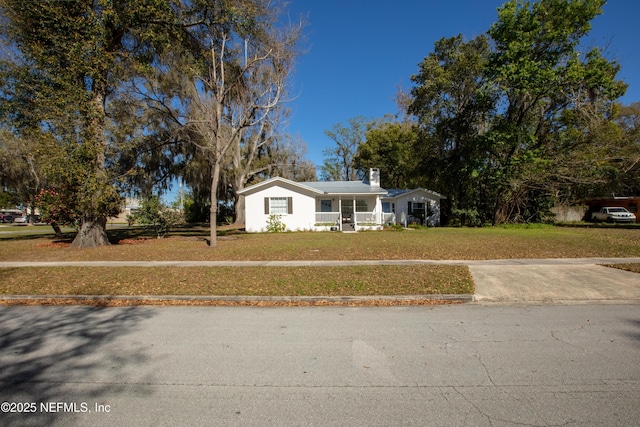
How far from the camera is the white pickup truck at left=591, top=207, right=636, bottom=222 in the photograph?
31.7 m

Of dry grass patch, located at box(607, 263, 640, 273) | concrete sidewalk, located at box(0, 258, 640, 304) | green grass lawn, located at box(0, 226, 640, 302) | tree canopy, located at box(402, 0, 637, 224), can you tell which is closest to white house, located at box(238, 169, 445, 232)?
tree canopy, located at box(402, 0, 637, 224)

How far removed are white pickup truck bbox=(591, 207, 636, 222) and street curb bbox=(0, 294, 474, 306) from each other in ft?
118

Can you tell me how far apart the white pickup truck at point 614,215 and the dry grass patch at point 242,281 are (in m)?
33.8

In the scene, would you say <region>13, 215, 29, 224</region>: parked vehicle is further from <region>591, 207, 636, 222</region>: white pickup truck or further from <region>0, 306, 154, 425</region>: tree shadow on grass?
<region>591, 207, 636, 222</region>: white pickup truck

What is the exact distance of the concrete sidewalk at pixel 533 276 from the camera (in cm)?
667

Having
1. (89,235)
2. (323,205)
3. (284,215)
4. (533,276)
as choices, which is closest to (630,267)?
(533,276)

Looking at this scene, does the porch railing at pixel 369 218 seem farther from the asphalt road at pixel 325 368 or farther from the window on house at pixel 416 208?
the asphalt road at pixel 325 368

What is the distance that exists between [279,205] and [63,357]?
67.2ft

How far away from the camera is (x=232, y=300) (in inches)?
267

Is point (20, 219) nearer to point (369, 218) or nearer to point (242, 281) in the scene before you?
point (369, 218)

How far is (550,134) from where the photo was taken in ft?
89.3

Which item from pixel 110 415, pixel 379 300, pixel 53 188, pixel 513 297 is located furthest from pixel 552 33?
pixel 53 188

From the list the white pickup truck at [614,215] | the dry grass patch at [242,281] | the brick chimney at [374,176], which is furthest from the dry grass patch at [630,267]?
the white pickup truck at [614,215]

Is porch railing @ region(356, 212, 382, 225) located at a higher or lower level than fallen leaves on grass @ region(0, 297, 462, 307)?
higher
